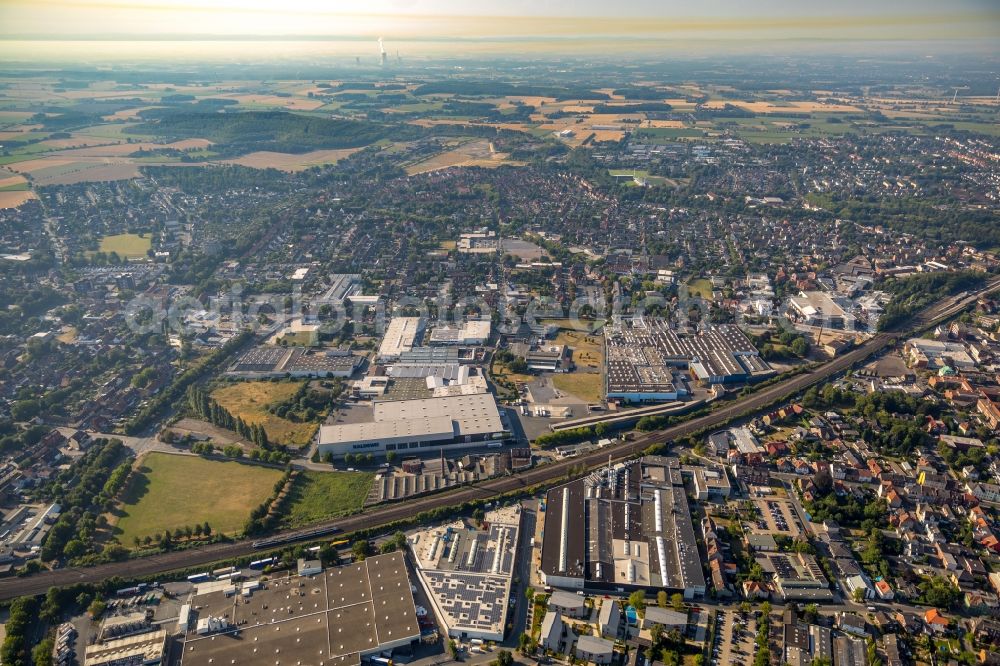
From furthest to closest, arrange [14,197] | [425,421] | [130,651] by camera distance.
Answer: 1. [14,197]
2. [425,421]
3. [130,651]

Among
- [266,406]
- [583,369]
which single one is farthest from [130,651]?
[583,369]

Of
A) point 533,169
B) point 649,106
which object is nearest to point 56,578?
point 533,169

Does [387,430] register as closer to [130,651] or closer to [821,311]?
[130,651]

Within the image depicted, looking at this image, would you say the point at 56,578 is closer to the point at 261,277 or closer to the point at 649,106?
the point at 261,277

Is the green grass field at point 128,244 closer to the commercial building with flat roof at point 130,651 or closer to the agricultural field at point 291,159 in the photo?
the agricultural field at point 291,159

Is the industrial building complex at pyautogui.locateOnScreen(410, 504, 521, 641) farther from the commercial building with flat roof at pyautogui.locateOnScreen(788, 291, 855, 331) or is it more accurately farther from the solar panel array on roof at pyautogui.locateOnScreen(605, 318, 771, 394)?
the commercial building with flat roof at pyautogui.locateOnScreen(788, 291, 855, 331)

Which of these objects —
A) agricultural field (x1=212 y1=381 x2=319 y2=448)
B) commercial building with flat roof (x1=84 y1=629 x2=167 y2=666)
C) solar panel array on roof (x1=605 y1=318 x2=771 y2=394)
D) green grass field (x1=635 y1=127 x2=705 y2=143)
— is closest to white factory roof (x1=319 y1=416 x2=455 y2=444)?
agricultural field (x1=212 y1=381 x2=319 y2=448)

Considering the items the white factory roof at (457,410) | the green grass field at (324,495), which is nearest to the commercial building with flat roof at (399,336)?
the white factory roof at (457,410)
